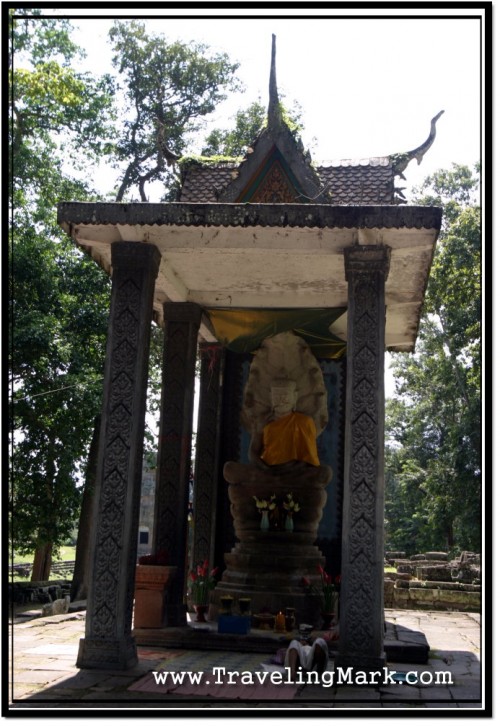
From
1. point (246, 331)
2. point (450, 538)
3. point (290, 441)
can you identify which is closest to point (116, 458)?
point (290, 441)

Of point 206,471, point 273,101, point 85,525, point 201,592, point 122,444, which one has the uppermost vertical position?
point 273,101

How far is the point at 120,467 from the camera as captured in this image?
27.8ft

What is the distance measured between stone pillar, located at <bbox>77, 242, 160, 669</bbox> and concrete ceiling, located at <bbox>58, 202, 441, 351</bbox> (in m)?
0.52

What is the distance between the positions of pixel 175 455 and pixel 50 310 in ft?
24.2

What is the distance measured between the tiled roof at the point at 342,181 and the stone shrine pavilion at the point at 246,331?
0.07 feet

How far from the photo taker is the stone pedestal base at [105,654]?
25.8 ft

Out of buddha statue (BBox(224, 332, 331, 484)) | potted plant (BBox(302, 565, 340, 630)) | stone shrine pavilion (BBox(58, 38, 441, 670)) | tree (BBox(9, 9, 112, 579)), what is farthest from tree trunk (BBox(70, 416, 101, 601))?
potted plant (BBox(302, 565, 340, 630))

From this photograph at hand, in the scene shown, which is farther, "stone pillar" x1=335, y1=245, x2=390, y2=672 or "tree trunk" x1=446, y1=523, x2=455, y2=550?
"tree trunk" x1=446, y1=523, x2=455, y2=550

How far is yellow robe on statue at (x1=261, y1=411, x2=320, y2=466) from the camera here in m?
11.9

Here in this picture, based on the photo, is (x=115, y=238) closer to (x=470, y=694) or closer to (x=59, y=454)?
(x=470, y=694)

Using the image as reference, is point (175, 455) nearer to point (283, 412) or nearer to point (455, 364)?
point (283, 412)

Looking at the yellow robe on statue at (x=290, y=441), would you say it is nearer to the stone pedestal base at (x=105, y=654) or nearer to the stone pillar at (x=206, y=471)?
the stone pillar at (x=206, y=471)

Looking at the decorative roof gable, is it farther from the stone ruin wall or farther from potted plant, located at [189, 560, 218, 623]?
the stone ruin wall

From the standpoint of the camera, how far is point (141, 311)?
8.89 meters
